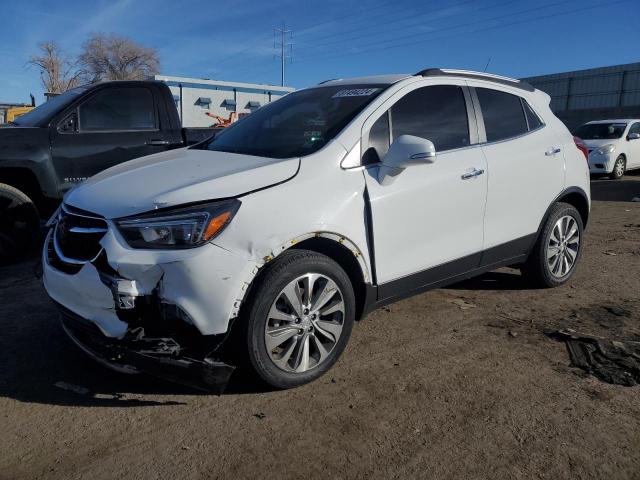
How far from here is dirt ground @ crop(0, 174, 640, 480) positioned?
2494mm

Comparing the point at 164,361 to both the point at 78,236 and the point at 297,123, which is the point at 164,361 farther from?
the point at 297,123

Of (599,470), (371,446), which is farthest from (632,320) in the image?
(371,446)

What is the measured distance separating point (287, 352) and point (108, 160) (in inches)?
157

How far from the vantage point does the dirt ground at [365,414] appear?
2494mm

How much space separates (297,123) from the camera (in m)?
3.88

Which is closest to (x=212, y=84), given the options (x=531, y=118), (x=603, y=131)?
(x=603, y=131)

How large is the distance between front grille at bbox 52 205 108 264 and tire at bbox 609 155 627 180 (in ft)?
48.1

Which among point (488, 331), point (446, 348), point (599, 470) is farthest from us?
point (488, 331)

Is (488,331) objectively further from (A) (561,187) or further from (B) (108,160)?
(B) (108,160)

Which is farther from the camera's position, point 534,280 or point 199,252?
point 534,280

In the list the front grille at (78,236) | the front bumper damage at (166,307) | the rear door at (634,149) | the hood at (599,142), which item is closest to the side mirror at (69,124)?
the front grille at (78,236)

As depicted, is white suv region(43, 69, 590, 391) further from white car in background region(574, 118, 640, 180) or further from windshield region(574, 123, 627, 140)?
windshield region(574, 123, 627, 140)

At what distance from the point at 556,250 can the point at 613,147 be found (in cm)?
1121

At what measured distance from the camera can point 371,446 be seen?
2629mm
